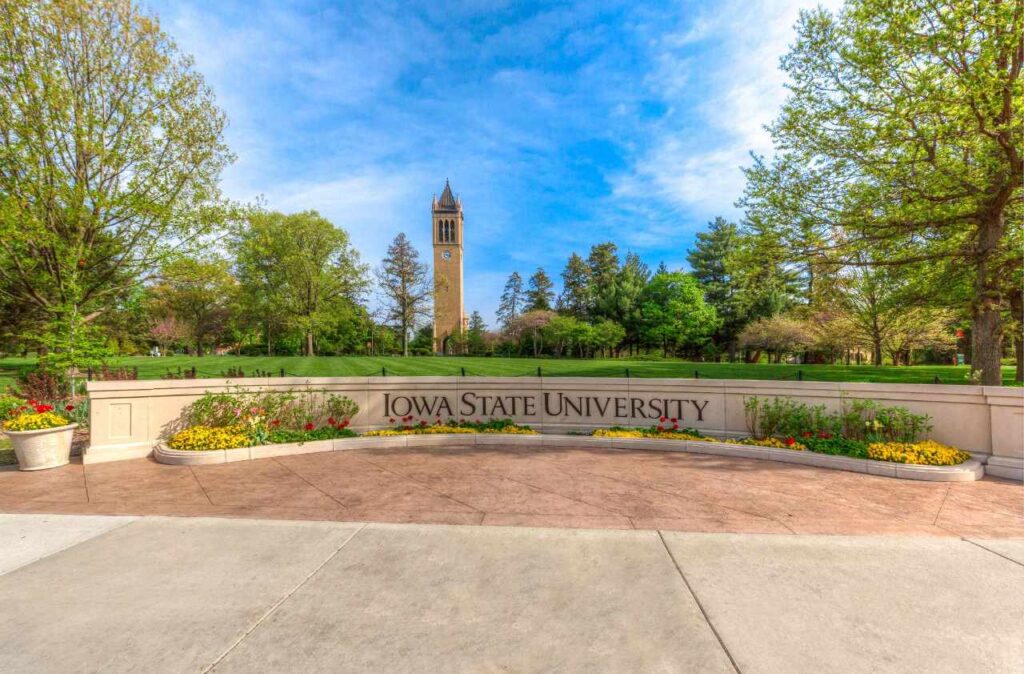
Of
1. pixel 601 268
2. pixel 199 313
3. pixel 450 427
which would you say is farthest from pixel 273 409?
pixel 601 268

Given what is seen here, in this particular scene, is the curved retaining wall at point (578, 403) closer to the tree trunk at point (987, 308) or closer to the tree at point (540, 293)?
the tree trunk at point (987, 308)

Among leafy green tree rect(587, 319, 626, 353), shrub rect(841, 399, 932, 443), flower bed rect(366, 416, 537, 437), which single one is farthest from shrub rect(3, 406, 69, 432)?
leafy green tree rect(587, 319, 626, 353)

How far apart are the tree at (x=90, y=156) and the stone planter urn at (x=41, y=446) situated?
16.3 feet

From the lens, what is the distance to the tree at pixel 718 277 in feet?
147

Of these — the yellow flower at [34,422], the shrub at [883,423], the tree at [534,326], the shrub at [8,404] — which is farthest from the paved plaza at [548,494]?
the tree at [534,326]

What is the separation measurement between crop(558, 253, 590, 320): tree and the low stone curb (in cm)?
4900

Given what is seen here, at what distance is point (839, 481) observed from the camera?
6.52 m

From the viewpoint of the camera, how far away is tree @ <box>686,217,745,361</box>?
147ft

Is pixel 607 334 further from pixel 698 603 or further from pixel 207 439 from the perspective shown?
pixel 698 603

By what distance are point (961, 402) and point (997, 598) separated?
5.93 meters

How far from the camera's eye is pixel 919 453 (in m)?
7.04

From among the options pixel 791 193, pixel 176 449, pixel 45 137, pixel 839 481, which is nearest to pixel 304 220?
pixel 45 137

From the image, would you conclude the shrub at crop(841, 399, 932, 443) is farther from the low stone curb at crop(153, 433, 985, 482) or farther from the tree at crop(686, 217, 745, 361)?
the tree at crop(686, 217, 745, 361)

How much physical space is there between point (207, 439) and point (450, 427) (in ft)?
15.2
